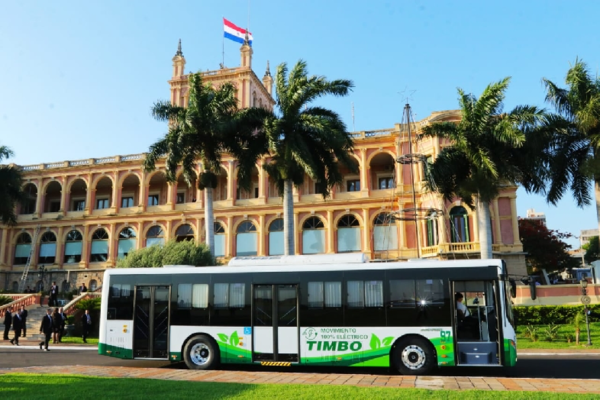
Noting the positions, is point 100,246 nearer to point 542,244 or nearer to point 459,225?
point 459,225

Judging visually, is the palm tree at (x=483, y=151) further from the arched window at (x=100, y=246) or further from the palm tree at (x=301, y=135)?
the arched window at (x=100, y=246)

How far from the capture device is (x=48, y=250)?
149 ft

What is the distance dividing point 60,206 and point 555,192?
42.1 metres

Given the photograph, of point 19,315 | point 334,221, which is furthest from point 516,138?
point 19,315

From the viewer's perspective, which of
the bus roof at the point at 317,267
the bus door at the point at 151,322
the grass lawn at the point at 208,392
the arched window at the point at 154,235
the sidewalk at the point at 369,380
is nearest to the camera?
the grass lawn at the point at 208,392

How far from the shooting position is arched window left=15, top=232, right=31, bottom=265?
4578 cm

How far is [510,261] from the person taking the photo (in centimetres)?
3334

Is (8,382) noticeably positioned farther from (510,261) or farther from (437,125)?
(510,261)

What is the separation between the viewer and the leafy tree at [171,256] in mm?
27141

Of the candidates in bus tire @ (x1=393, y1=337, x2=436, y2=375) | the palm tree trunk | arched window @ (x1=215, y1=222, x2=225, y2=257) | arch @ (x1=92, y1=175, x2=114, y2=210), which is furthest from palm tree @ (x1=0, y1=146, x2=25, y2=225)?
bus tire @ (x1=393, y1=337, x2=436, y2=375)

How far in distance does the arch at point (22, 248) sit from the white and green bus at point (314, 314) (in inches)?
1477

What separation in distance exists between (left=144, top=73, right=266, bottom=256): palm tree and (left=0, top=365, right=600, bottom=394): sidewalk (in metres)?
14.5

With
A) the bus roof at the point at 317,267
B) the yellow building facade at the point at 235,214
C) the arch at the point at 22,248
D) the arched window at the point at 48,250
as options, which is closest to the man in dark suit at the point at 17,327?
the bus roof at the point at 317,267

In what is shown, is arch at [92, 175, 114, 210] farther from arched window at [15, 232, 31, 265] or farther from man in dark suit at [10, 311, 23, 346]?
man in dark suit at [10, 311, 23, 346]
